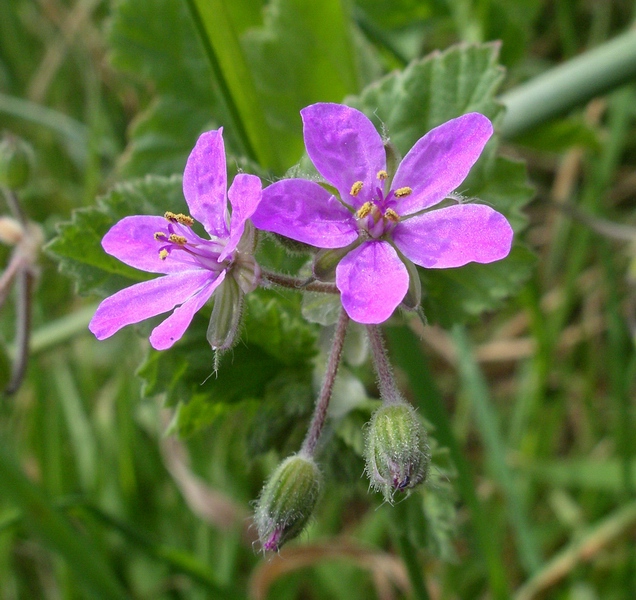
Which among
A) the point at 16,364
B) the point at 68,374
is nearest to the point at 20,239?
the point at 16,364

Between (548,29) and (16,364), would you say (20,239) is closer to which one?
(16,364)

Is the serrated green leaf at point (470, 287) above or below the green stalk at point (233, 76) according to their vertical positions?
below

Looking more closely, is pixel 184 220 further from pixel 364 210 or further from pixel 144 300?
pixel 364 210

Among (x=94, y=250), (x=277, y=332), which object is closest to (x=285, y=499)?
(x=277, y=332)

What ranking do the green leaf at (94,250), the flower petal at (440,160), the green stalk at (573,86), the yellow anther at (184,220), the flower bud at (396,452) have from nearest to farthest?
the flower petal at (440,160)
the flower bud at (396,452)
the yellow anther at (184,220)
the green leaf at (94,250)
the green stalk at (573,86)

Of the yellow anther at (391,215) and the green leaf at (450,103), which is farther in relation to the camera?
the green leaf at (450,103)

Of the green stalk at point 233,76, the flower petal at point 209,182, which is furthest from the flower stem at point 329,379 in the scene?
the green stalk at point 233,76

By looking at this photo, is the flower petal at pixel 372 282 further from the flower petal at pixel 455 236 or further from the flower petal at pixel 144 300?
the flower petal at pixel 144 300
